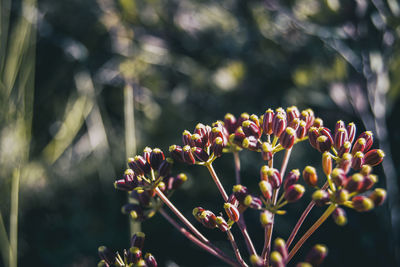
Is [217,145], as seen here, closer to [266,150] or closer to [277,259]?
[266,150]

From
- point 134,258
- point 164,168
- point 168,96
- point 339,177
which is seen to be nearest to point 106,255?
point 134,258

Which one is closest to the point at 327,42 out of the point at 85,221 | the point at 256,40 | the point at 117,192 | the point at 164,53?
the point at 256,40

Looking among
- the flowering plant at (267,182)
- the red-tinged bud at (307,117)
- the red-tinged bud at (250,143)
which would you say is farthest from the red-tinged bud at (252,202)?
the red-tinged bud at (307,117)

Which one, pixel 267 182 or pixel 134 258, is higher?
pixel 267 182

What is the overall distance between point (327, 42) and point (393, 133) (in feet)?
1.13

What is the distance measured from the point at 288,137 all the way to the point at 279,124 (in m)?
0.03

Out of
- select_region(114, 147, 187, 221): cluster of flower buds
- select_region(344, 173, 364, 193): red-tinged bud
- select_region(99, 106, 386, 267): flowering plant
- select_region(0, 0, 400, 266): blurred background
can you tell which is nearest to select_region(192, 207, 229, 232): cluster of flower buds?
select_region(99, 106, 386, 267): flowering plant

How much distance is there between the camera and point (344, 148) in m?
0.59

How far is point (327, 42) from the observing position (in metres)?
1.08

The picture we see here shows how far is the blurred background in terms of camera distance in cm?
100

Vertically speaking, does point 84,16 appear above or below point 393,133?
above

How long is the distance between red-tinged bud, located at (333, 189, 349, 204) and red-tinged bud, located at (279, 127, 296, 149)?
0.12 meters

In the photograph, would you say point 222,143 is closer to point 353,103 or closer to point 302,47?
point 353,103

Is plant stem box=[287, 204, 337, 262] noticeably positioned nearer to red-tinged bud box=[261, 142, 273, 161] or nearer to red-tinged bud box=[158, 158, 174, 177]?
red-tinged bud box=[261, 142, 273, 161]
